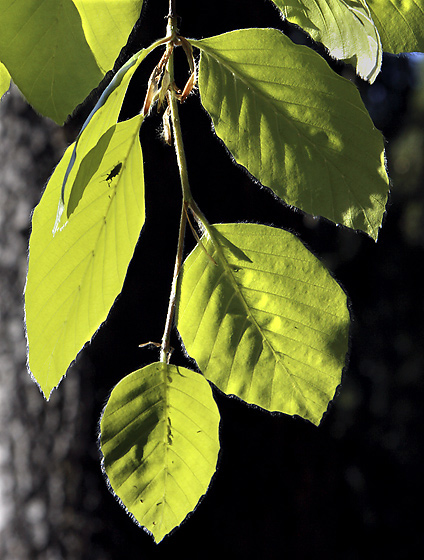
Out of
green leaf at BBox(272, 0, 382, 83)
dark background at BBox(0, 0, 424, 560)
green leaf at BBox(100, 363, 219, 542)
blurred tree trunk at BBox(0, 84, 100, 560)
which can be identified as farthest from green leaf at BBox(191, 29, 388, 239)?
blurred tree trunk at BBox(0, 84, 100, 560)

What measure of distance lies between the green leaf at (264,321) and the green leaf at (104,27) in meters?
0.14

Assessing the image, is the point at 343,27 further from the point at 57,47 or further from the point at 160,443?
the point at 160,443

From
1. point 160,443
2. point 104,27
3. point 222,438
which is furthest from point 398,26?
point 222,438

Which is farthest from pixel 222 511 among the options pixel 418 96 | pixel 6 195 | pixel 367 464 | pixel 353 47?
pixel 418 96

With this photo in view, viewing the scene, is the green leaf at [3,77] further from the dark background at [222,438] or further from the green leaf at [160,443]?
the dark background at [222,438]

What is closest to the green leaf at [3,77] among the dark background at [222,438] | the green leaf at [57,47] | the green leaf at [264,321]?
the green leaf at [57,47]

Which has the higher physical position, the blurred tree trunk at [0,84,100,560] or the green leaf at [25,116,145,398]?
the green leaf at [25,116,145,398]

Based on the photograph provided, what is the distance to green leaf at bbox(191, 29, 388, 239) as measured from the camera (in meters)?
0.35

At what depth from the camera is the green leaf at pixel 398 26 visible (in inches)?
15.4

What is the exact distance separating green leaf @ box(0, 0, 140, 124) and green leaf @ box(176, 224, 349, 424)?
0.13 metres

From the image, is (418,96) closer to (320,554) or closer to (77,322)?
(320,554)

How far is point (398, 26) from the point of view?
1.29ft

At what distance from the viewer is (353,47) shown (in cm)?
36

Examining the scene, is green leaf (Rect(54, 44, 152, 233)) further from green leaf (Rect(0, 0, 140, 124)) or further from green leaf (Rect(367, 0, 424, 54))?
green leaf (Rect(367, 0, 424, 54))
